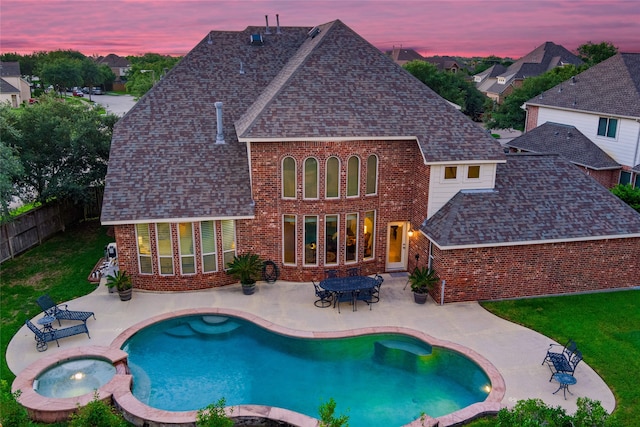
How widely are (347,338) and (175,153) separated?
9.06 m

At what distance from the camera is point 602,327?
14.3m

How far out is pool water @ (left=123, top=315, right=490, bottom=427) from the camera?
1112cm

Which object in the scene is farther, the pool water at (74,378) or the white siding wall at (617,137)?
the white siding wall at (617,137)

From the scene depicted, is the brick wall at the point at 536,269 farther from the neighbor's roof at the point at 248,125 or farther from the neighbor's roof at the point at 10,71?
the neighbor's roof at the point at 10,71

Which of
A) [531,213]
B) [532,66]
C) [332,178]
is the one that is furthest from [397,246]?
[532,66]

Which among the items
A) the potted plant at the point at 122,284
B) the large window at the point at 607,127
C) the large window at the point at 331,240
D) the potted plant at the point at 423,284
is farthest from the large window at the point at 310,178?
the large window at the point at 607,127

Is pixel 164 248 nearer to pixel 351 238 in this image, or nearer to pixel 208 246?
pixel 208 246

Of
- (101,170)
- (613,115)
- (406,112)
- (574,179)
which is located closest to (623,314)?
(574,179)

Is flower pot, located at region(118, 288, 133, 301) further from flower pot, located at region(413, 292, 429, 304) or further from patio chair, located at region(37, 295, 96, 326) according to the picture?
flower pot, located at region(413, 292, 429, 304)

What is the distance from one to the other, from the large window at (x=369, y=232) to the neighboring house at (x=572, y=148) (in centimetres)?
1319

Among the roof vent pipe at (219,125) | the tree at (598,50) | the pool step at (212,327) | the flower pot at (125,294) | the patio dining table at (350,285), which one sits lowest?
the pool step at (212,327)

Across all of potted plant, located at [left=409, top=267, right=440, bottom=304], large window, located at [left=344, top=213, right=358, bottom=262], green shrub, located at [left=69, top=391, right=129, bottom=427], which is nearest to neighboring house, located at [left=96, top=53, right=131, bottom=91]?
large window, located at [left=344, top=213, right=358, bottom=262]

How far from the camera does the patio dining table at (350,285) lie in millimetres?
15203

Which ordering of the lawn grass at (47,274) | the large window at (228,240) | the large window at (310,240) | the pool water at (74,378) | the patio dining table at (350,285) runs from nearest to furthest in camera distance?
the pool water at (74,378), the lawn grass at (47,274), the patio dining table at (350,285), the large window at (228,240), the large window at (310,240)
